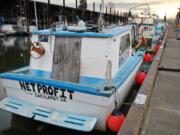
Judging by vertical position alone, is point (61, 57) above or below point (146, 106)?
above

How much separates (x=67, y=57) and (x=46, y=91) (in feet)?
2.88

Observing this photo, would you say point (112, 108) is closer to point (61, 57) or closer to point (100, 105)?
point (100, 105)

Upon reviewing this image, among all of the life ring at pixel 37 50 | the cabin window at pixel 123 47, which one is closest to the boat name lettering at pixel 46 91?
the life ring at pixel 37 50

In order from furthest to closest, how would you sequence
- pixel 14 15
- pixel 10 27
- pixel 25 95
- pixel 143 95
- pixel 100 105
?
pixel 14 15 < pixel 10 27 < pixel 143 95 < pixel 25 95 < pixel 100 105

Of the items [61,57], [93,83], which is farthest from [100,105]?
[61,57]

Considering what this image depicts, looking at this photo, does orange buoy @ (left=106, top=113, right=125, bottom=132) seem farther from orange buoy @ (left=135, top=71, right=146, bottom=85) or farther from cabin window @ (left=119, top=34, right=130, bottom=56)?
orange buoy @ (left=135, top=71, right=146, bottom=85)

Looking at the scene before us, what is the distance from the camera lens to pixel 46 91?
499 cm

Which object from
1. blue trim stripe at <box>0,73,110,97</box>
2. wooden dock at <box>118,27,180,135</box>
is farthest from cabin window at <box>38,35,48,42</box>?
Answer: wooden dock at <box>118,27,180,135</box>

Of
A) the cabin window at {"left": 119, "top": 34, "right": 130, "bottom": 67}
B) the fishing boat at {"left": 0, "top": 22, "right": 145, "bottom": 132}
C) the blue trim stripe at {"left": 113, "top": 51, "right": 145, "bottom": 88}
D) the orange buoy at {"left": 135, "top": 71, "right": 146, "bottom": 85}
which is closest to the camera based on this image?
the fishing boat at {"left": 0, "top": 22, "right": 145, "bottom": 132}

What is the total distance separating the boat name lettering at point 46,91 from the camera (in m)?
4.78

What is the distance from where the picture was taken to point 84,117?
4691 millimetres

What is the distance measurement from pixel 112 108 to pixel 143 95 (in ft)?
3.76

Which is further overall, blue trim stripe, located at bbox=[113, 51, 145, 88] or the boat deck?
blue trim stripe, located at bbox=[113, 51, 145, 88]

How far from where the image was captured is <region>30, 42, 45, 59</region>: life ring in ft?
18.2
